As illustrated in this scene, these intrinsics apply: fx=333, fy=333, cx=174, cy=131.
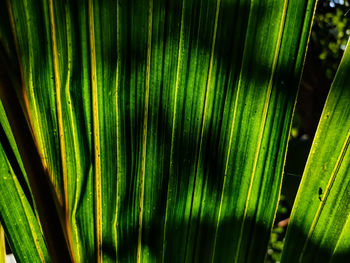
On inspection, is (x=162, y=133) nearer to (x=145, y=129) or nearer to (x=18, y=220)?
(x=145, y=129)

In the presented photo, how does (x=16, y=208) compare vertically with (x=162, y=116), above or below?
below

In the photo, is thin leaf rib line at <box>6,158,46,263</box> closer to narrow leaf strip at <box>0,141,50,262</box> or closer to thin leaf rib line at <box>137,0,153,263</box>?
narrow leaf strip at <box>0,141,50,262</box>

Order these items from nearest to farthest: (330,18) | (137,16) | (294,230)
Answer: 1. (137,16)
2. (294,230)
3. (330,18)

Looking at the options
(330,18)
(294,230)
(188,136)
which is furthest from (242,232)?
(330,18)

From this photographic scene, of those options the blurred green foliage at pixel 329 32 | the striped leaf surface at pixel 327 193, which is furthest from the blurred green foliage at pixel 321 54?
the striped leaf surface at pixel 327 193

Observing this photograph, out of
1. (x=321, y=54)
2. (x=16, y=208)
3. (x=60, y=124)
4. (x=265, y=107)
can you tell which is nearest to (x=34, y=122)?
(x=60, y=124)

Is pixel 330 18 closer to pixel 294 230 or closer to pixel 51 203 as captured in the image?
pixel 294 230

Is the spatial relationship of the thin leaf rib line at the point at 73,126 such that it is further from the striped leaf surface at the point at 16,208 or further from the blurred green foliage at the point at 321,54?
the blurred green foliage at the point at 321,54
